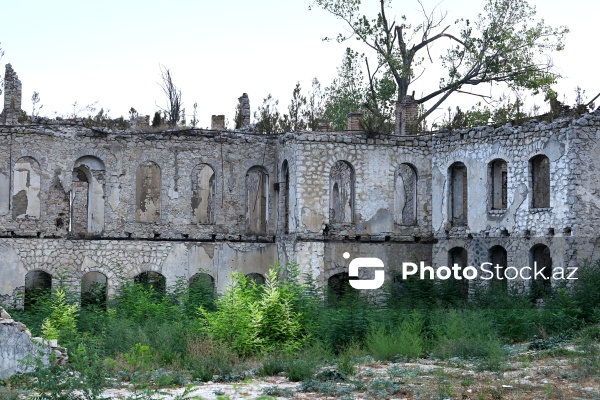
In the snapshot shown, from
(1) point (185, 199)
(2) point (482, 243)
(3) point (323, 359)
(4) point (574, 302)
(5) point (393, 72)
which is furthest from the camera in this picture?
(5) point (393, 72)

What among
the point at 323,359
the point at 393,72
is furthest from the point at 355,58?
the point at 323,359

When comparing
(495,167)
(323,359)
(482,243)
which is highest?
(495,167)

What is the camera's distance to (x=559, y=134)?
2259 centimetres

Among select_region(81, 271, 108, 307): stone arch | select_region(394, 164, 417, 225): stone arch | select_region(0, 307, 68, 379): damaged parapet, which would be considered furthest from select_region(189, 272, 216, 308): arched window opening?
select_region(0, 307, 68, 379): damaged parapet

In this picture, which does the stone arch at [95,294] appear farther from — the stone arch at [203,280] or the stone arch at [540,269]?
the stone arch at [540,269]

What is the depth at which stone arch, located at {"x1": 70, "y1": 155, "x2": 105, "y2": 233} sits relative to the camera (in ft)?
87.7

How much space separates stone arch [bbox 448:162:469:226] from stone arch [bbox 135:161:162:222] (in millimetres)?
11266

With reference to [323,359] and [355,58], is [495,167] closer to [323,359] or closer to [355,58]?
[323,359]

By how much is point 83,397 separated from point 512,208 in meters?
14.3

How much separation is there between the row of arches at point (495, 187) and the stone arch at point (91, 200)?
32.0 ft

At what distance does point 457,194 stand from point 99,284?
1021cm

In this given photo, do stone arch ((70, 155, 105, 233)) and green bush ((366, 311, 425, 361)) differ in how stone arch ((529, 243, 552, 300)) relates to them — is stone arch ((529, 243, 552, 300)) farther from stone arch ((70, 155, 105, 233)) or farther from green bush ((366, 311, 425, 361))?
stone arch ((70, 155, 105, 233))

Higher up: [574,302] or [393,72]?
[393,72]

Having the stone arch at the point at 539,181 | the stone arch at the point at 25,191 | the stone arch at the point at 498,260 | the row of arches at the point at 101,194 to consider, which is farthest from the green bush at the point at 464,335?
the stone arch at the point at 25,191
